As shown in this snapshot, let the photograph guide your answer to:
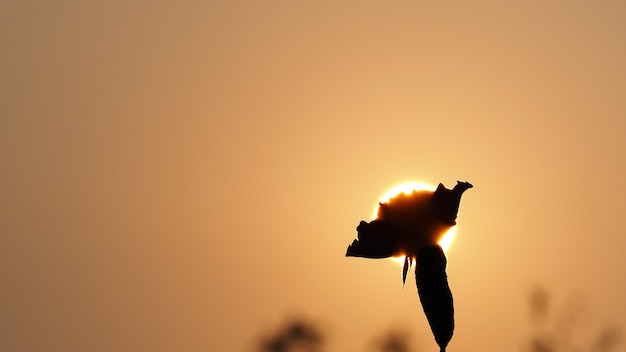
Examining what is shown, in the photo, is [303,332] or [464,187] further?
[303,332]

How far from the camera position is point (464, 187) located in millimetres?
1993

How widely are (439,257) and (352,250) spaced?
24 cm

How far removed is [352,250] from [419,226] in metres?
0.19

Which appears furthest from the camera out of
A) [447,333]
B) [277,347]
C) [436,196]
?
[277,347]

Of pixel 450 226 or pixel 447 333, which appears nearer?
pixel 447 333

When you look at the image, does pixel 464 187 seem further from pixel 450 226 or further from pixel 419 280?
pixel 419 280

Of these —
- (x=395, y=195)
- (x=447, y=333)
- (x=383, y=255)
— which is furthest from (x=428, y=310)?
(x=395, y=195)

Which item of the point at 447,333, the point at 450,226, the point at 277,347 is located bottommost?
the point at 277,347

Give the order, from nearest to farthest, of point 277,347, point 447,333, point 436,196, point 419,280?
point 447,333 < point 419,280 < point 436,196 < point 277,347

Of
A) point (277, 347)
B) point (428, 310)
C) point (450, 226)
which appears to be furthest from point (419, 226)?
point (277, 347)

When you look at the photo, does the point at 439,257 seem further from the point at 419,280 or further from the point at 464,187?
the point at 464,187

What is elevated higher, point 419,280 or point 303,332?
point 419,280

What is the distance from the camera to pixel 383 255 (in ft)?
6.42

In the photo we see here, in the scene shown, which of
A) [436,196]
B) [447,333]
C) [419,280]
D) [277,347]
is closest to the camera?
[447,333]
